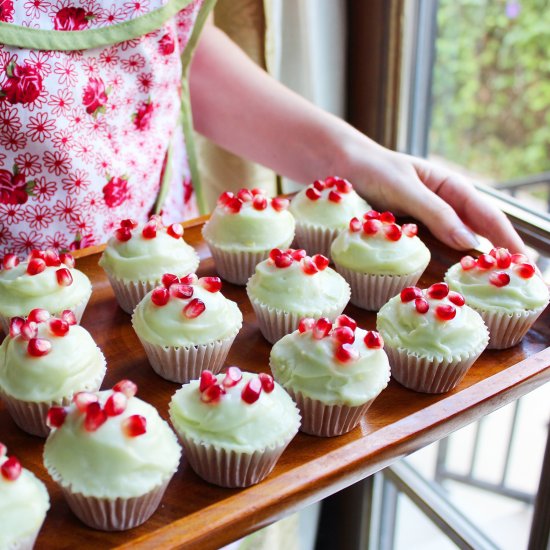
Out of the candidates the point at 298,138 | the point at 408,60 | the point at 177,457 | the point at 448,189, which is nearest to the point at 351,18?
the point at 408,60

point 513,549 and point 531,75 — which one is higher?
point 531,75

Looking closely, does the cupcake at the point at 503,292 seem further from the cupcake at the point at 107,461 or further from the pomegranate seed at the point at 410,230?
the cupcake at the point at 107,461

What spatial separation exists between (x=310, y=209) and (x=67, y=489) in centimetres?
89

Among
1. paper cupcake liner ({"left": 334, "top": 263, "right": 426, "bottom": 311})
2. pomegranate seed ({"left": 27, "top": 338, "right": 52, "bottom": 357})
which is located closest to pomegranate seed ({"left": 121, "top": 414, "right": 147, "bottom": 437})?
pomegranate seed ({"left": 27, "top": 338, "right": 52, "bottom": 357})

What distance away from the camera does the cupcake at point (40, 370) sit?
3.78ft

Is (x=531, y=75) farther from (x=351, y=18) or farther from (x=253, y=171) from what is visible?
(x=253, y=171)

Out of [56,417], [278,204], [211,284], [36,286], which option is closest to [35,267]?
[36,286]

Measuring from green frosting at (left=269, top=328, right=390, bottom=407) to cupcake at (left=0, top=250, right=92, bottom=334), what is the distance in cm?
43

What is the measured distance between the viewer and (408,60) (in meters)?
2.30

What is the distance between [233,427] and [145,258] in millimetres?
505

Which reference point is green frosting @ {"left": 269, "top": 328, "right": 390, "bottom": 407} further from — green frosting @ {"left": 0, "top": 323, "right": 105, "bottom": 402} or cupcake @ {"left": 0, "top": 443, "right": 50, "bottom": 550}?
cupcake @ {"left": 0, "top": 443, "right": 50, "bottom": 550}

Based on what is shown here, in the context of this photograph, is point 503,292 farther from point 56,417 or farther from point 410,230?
point 56,417

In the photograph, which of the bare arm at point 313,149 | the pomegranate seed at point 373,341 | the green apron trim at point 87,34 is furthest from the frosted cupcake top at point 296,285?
the green apron trim at point 87,34

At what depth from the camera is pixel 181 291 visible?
1.32m
